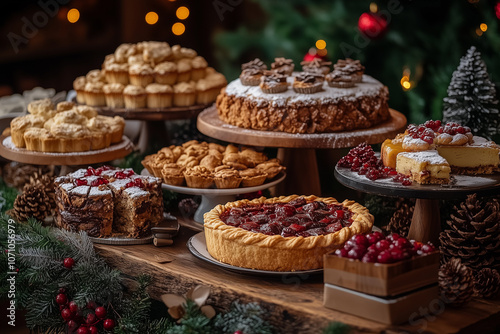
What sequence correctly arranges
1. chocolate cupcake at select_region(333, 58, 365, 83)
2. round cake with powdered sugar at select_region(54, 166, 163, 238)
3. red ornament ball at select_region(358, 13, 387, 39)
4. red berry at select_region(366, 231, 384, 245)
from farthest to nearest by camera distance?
red ornament ball at select_region(358, 13, 387, 39) < chocolate cupcake at select_region(333, 58, 365, 83) < round cake with powdered sugar at select_region(54, 166, 163, 238) < red berry at select_region(366, 231, 384, 245)

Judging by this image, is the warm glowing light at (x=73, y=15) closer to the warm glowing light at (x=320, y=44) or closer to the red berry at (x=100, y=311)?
the warm glowing light at (x=320, y=44)

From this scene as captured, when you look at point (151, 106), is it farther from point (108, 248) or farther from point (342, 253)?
point (342, 253)

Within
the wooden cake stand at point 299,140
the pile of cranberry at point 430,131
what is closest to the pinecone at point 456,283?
the pile of cranberry at point 430,131

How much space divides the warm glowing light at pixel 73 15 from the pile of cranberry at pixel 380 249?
342 cm

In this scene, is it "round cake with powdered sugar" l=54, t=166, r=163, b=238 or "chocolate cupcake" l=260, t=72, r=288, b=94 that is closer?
"round cake with powdered sugar" l=54, t=166, r=163, b=238

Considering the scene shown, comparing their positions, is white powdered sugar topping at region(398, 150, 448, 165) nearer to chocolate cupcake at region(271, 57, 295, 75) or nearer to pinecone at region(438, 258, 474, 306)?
pinecone at region(438, 258, 474, 306)

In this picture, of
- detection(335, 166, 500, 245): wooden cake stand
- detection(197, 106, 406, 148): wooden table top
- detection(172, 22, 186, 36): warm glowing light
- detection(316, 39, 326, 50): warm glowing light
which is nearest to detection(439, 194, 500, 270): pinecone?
detection(335, 166, 500, 245): wooden cake stand

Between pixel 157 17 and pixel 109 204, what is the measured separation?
10.7 feet

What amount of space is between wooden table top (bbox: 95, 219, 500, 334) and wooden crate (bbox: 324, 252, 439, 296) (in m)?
0.09

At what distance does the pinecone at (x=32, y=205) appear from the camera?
252 centimetres

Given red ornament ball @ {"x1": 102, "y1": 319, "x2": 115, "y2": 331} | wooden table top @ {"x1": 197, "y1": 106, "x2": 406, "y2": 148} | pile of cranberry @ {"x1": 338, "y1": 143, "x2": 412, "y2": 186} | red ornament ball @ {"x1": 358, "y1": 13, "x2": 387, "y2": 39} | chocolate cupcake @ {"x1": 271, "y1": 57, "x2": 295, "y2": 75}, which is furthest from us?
red ornament ball @ {"x1": 358, "y1": 13, "x2": 387, "y2": 39}

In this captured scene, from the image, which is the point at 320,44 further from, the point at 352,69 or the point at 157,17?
the point at 157,17

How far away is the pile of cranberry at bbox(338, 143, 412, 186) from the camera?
79.1 inches

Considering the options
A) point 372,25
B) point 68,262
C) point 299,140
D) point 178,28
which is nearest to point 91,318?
point 68,262
